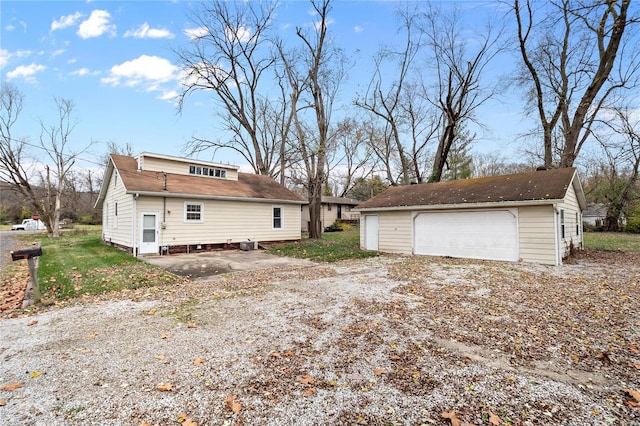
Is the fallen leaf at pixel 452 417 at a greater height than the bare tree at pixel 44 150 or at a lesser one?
lesser

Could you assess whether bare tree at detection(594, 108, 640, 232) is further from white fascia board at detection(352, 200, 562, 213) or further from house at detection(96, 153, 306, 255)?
house at detection(96, 153, 306, 255)

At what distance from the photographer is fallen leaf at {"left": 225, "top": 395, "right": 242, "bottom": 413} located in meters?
2.58

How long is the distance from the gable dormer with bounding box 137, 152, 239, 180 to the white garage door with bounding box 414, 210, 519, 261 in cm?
1062

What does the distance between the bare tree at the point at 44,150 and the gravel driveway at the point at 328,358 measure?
2255cm

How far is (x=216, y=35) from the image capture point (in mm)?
22516

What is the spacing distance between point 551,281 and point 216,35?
82.0 ft

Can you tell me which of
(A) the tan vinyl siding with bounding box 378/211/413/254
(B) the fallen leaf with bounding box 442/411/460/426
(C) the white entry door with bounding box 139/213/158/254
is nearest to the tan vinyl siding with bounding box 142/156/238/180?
(C) the white entry door with bounding box 139/213/158/254

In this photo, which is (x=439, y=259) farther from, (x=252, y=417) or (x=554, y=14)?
(x=554, y=14)

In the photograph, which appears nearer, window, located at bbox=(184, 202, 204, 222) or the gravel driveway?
the gravel driveway

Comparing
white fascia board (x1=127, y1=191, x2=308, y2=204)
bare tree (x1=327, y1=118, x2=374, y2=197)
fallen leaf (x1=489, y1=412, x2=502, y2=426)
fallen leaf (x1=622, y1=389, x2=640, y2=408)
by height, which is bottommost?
fallen leaf (x1=489, y1=412, x2=502, y2=426)

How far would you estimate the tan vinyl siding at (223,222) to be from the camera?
1308 centimetres

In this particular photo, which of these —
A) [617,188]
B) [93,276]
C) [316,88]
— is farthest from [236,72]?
[617,188]

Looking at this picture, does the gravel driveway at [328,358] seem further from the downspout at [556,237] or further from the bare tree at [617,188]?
the bare tree at [617,188]

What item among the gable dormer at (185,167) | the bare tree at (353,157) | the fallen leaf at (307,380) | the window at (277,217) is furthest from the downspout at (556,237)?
the bare tree at (353,157)
